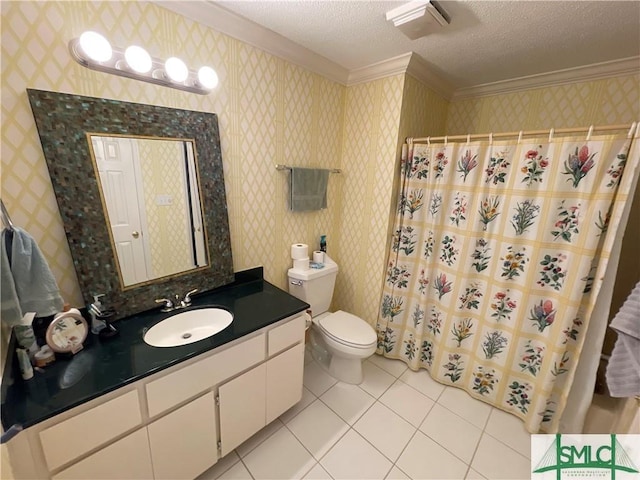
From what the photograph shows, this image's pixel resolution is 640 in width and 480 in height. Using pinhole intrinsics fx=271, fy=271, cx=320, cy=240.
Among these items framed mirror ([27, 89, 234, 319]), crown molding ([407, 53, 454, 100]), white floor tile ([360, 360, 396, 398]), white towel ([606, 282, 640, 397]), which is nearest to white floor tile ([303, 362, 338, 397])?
white floor tile ([360, 360, 396, 398])

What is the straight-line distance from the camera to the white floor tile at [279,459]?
4.50 feet

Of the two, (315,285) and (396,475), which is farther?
(315,285)

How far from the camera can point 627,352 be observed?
1.07 m

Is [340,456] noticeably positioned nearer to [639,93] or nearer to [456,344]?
[456,344]

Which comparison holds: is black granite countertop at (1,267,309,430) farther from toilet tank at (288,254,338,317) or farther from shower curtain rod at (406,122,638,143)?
shower curtain rod at (406,122,638,143)

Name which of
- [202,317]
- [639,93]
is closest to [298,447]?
[202,317]

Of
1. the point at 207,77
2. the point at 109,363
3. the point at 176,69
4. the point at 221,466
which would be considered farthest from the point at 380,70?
the point at 221,466

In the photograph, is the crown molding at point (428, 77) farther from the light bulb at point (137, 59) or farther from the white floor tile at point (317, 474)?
the white floor tile at point (317, 474)

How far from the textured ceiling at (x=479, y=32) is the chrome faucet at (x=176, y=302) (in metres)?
1.48

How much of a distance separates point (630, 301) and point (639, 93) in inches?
55.5

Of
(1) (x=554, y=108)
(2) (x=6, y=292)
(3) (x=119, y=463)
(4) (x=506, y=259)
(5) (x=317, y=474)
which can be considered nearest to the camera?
(2) (x=6, y=292)

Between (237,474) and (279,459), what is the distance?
0.21 metres

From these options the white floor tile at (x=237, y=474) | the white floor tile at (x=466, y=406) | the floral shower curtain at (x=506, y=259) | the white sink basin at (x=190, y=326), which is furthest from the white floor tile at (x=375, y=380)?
the white sink basin at (x=190, y=326)

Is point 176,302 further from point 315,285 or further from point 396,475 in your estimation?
point 396,475
